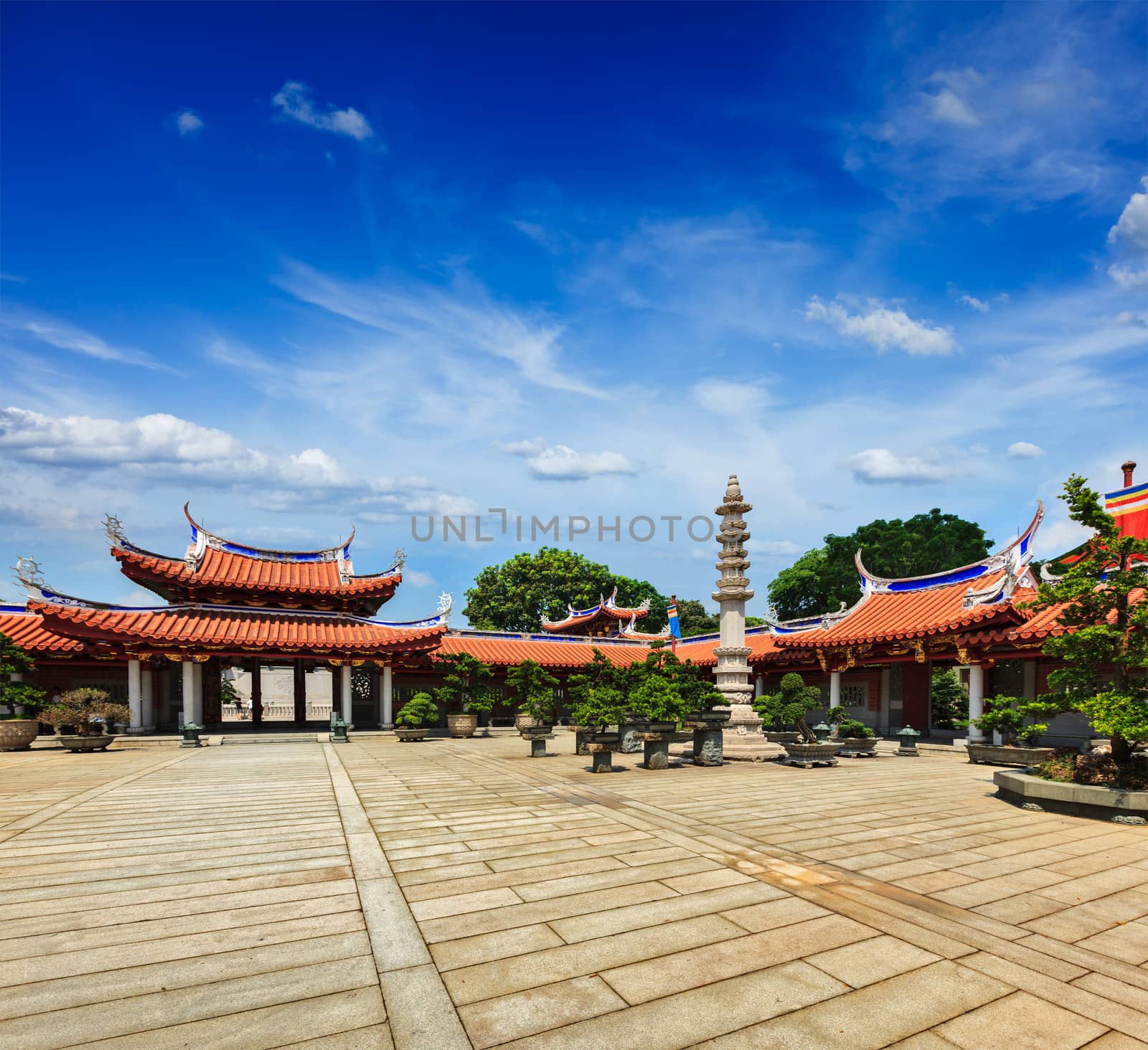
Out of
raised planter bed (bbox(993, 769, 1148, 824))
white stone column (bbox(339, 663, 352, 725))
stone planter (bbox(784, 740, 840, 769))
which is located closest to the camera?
raised planter bed (bbox(993, 769, 1148, 824))

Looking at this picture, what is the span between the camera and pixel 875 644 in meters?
22.4


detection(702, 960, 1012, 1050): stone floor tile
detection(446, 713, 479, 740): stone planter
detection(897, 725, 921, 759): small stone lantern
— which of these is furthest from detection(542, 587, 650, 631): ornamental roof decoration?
detection(702, 960, 1012, 1050): stone floor tile

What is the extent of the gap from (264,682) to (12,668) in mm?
36868

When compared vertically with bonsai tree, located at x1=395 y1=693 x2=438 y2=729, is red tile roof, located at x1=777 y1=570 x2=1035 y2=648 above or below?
above

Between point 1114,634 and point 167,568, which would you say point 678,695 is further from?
point 167,568

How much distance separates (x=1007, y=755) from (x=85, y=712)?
22325 millimetres

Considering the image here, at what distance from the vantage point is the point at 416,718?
2256 centimetres

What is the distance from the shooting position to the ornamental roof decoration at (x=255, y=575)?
23.9 meters

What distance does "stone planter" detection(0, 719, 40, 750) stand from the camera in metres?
18.1

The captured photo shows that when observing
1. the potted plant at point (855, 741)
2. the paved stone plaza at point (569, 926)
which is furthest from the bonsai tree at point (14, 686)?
the potted plant at point (855, 741)

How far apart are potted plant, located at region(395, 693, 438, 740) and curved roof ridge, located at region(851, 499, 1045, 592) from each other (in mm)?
16397

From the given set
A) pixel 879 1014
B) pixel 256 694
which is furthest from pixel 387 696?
pixel 879 1014

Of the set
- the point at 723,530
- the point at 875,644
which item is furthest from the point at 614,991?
the point at 875,644

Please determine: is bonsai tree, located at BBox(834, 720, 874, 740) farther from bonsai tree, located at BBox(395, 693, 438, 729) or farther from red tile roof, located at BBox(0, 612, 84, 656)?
red tile roof, located at BBox(0, 612, 84, 656)
